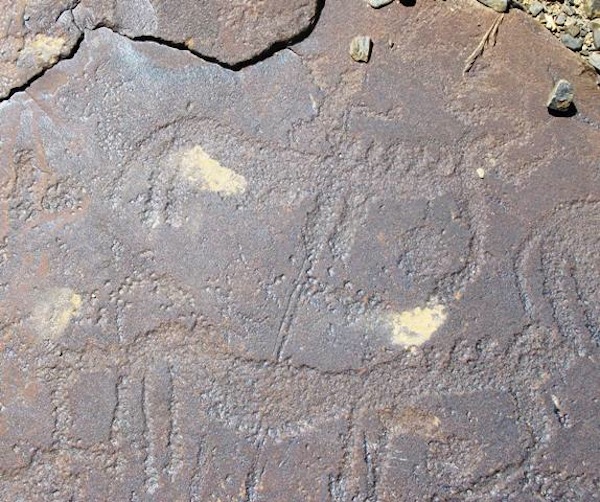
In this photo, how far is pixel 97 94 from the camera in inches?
60.3

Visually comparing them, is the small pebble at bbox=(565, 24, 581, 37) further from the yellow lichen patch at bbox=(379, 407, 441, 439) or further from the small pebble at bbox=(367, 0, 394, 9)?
the yellow lichen patch at bbox=(379, 407, 441, 439)

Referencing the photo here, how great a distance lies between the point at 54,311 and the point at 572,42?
121 cm

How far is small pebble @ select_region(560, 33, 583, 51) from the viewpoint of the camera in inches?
64.2

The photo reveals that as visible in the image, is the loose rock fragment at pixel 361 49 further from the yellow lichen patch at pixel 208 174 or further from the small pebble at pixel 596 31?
the small pebble at pixel 596 31

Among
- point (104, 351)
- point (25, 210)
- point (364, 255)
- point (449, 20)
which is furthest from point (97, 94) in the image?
point (449, 20)

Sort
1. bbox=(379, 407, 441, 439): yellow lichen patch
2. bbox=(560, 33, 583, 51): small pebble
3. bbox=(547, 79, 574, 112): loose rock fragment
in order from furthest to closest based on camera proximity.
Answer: bbox=(560, 33, 583, 51): small pebble
bbox=(547, 79, 574, 112): loose rock fragment
bbox=(379, 407, 441, 439): yellow lichen patch

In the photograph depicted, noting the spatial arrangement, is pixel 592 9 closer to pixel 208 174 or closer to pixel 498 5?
pixel 498 5

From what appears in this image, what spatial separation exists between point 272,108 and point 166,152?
0.75ft

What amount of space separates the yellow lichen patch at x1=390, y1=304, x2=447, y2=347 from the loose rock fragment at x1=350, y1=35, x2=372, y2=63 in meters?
0.52

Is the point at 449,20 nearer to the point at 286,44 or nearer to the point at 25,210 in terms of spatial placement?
the point at 286,44

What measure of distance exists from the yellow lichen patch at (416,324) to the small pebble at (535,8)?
71cm

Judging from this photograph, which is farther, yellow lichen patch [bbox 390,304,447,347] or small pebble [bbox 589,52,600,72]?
small pebble [bbox 589,52,600,72]

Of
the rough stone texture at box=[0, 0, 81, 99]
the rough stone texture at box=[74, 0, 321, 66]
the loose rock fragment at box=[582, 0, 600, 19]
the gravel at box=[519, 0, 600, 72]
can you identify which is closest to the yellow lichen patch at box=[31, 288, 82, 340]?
the rough stone texture at box=[0, 0, 81, 99]

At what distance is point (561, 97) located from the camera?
1.51 meters
